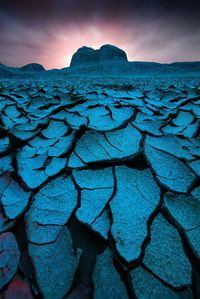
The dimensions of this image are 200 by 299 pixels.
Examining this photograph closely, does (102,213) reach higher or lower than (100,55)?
higher

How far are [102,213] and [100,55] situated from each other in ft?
124

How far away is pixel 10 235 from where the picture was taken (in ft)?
2.78

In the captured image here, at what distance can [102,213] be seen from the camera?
89cm

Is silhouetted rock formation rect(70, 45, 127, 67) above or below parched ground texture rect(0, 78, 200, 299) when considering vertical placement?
below

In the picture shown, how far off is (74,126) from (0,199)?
721mm

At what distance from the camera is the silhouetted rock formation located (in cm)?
3469

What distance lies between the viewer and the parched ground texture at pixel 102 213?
2.30ft

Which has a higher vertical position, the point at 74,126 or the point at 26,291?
the point at 74,126

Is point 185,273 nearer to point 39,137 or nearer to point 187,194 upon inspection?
point 187,194

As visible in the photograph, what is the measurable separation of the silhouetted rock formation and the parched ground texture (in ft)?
116

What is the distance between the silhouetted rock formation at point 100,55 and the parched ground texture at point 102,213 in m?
35.4

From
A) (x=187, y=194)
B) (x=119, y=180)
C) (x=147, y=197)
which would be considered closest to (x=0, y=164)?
(x=119, y=180)

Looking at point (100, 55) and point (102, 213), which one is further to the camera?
point (100, 55)

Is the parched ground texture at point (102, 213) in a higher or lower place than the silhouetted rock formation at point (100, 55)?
higher
